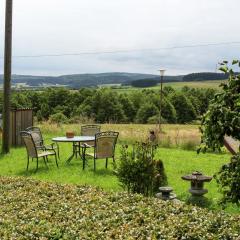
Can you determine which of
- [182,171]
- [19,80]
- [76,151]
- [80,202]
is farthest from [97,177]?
[19,80]

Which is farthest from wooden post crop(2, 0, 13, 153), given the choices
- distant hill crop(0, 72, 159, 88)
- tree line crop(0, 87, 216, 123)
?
distant hill crop(0, 72, 159, 88)

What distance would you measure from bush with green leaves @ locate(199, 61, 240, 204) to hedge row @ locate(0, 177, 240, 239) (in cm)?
46

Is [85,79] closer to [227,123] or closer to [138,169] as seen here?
[138,169]

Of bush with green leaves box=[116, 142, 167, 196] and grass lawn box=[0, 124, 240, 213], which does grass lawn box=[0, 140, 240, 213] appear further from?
bush with green leaves box=[116, 142, 167, 196]

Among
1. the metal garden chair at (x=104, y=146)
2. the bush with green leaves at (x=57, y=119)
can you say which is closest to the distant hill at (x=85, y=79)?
the bush with green leaves at (x=57, y=119)

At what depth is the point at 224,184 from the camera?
4676mm

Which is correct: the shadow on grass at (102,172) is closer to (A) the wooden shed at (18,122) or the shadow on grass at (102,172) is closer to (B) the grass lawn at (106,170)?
(B) the grass lawn at (106,170)

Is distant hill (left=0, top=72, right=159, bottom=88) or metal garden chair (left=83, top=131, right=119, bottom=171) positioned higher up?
distant hill (left=0, top=72, right=159, bottom=88)

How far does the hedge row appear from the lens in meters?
4.44

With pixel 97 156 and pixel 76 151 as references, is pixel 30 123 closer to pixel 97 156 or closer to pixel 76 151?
pixel 76 151

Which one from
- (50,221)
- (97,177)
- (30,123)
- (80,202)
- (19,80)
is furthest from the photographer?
(19,80)

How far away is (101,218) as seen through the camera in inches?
196

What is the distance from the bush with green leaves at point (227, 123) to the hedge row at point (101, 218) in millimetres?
464

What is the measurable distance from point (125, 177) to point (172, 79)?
75.1m
